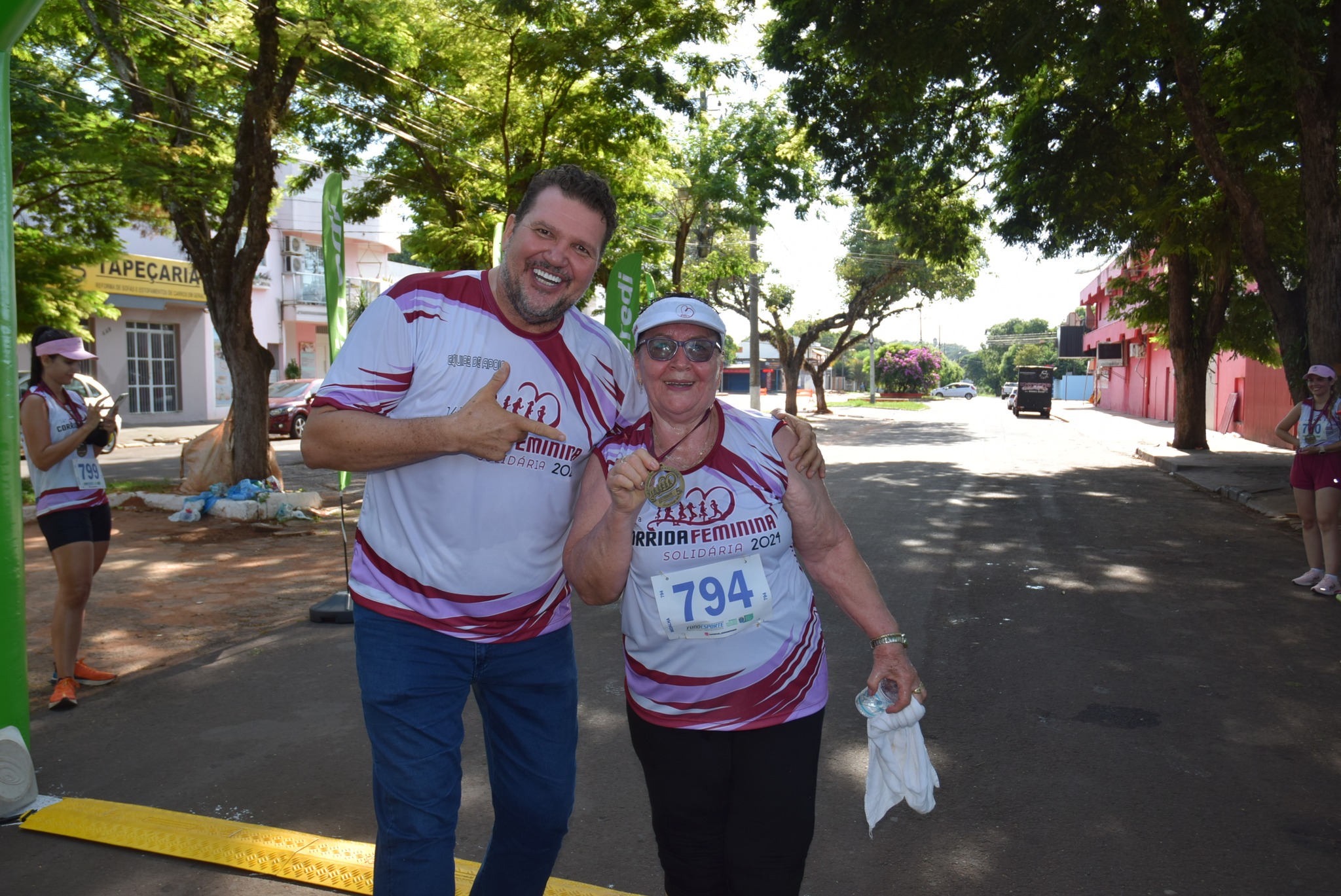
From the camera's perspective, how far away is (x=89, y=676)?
5.67 m

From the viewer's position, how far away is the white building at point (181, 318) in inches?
1216

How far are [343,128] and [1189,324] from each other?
17260 mm

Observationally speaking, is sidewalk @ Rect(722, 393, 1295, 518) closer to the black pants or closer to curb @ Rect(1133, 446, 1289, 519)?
curb @ Rect(1133, 446, 1289, 519)

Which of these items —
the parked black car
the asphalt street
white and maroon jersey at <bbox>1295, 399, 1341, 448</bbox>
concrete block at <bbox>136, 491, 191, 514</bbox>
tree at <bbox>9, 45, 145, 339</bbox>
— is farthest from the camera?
the parked black car

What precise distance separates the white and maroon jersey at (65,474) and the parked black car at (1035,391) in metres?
43.4

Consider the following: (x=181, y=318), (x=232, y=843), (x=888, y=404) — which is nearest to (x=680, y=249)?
(x=181, y=318)

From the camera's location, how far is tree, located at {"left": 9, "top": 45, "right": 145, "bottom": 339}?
12.8 m

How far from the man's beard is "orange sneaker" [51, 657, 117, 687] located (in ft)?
14.7

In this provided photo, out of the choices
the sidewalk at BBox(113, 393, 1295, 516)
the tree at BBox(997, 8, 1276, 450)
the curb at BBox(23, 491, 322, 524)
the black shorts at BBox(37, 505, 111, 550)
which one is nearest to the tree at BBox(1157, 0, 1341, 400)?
the tree at BBox(997, 8, 1276, 450)

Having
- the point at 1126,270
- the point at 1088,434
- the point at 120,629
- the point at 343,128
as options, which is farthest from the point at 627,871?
the point at 1088,434

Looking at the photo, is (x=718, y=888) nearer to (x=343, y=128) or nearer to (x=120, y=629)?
(x=120, y=629)

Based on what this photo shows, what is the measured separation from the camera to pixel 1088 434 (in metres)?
31.1

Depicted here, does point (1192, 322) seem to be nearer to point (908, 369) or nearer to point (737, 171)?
point (737, 171)

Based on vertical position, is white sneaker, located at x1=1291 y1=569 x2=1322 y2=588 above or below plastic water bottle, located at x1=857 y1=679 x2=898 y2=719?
below
